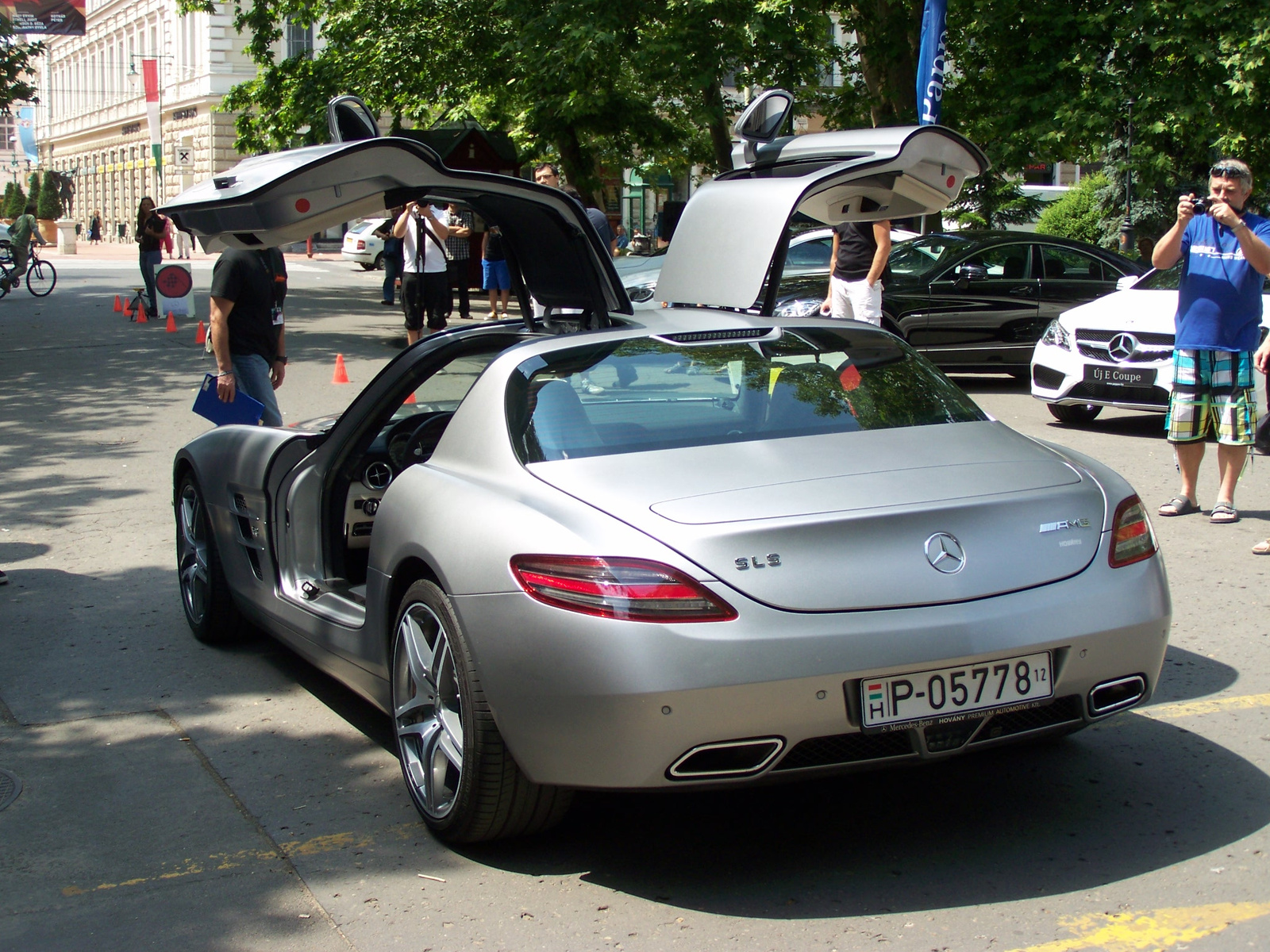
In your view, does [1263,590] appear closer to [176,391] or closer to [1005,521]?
[1005,521]

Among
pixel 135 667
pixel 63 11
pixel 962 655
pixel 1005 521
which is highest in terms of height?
pixel 63 11

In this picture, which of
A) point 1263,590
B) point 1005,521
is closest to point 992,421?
point 1005,521

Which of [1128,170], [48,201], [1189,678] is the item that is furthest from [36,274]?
[48,201]

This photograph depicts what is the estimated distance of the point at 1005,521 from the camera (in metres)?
3.41

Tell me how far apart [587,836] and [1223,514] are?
5.06 m

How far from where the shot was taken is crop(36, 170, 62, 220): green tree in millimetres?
61844

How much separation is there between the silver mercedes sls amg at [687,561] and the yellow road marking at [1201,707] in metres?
1.13

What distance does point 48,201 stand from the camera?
203 feet

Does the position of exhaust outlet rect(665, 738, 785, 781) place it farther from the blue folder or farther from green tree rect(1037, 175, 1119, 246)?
green tree rect(1037, 175, 1119, 246)

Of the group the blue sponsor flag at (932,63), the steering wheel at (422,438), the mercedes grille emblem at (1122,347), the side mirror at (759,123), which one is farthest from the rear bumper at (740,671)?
the blue sponsor flag at (932,63)

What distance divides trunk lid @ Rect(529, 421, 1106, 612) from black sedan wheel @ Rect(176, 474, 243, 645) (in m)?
2.44

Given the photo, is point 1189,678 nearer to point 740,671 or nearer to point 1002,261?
point 740,671

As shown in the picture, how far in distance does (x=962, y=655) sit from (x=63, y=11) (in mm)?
48258

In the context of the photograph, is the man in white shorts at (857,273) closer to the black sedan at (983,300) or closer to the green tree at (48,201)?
the black sedan at (983,300)
